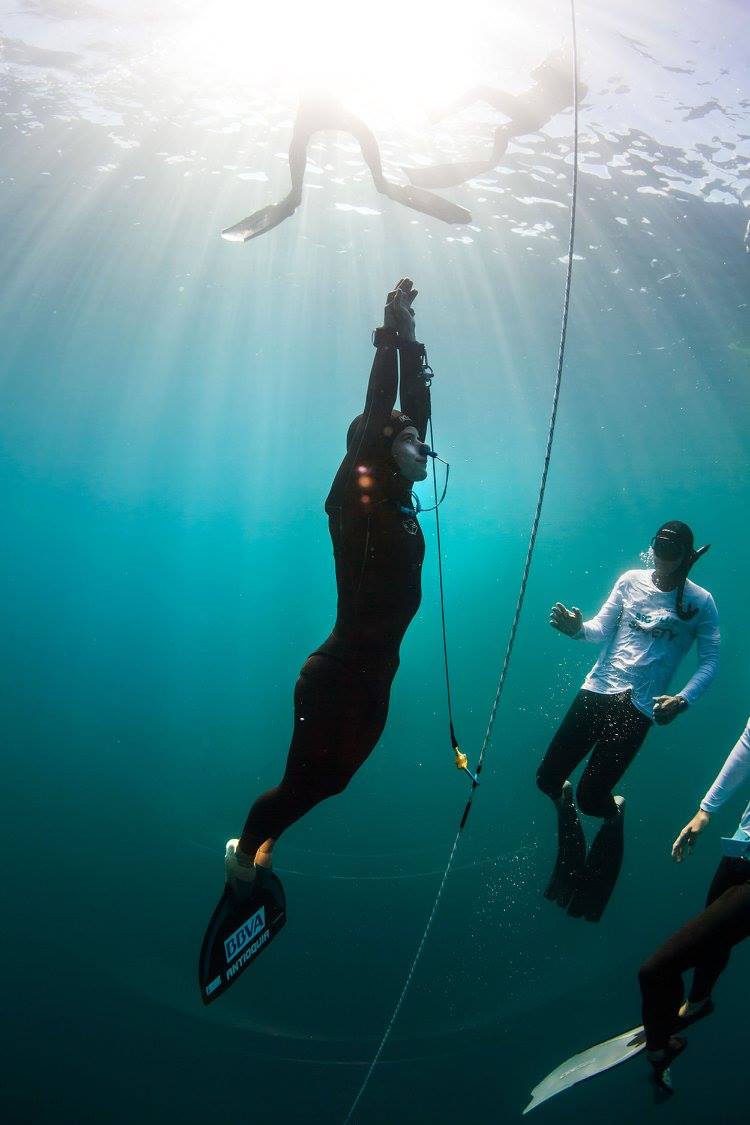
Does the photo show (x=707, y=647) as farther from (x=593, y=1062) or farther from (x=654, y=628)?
(x=593, y=1062)

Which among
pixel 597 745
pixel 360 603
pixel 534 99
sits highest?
pixel 534 99

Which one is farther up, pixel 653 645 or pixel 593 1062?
pixel 653 645

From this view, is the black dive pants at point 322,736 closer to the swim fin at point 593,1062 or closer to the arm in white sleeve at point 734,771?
the arm in white sleeve at point 734,771

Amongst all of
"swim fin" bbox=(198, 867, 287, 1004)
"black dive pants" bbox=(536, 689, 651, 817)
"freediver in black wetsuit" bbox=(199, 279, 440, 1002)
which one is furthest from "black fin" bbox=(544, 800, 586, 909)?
"freediver in black wetsuit" bbox=(199, 279, 440, 1002)

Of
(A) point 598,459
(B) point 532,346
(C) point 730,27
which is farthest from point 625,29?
(A) point 598,459

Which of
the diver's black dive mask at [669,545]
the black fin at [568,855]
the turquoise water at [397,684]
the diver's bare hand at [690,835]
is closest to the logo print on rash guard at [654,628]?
the diver's black dive mask at [669,545]

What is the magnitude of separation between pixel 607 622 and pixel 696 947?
211cm

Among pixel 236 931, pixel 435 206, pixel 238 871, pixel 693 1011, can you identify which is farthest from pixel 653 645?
pixel 435 206

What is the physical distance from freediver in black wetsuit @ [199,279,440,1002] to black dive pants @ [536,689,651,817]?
6.82ft

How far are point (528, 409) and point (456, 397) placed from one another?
352 cm

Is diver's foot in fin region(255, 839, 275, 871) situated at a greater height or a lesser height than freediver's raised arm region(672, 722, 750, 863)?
lesser

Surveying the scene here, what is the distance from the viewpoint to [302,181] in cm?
390

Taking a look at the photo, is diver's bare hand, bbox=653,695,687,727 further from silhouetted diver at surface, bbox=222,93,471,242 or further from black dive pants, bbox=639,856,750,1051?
silhouetted diver at surface, bbox=222,93,471,242

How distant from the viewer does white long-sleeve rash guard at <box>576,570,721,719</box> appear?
12.0 feet
